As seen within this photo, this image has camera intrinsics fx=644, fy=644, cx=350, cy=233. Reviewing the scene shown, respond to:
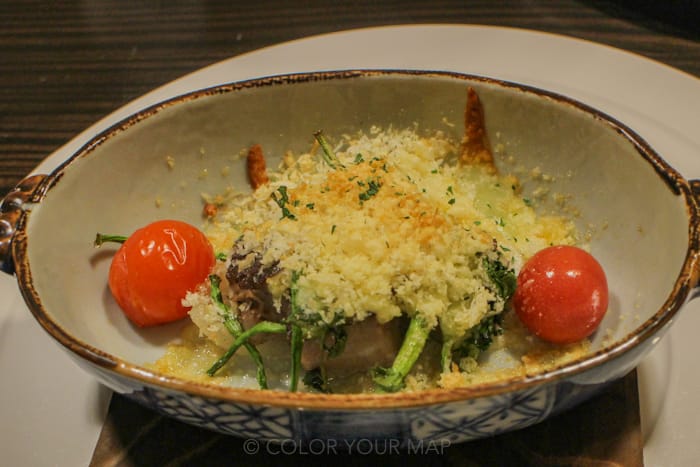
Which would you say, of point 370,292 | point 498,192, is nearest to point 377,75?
point 498,192

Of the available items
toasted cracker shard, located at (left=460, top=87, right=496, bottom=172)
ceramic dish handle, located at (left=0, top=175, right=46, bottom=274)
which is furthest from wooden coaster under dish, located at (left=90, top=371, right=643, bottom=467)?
toasted cracker shard, located at (left=460, top=87, right=496, bottom=172)

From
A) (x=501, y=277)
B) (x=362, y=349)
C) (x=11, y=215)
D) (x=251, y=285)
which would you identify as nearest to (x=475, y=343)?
(x=501, y=277)

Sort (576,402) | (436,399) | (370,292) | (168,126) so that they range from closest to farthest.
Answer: (436,399) → (576,402) → (370,292) → (168,126)

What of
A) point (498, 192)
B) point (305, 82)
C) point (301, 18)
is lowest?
point (498, 192)

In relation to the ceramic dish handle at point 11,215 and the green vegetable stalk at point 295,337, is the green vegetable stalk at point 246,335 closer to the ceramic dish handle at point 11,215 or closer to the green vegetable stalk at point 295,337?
the green vegetable stalk at point 295,337

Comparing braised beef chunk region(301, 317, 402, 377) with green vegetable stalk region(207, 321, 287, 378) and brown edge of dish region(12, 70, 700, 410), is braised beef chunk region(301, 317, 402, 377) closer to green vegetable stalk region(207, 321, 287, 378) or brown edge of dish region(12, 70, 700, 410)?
green vegetable stalk region(207, 321, 287, 378)

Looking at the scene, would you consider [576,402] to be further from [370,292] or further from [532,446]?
[370,292]
